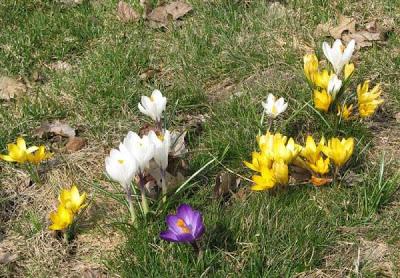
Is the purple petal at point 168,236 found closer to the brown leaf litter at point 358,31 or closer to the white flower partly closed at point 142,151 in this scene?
the white flower partly closed at point 142,151

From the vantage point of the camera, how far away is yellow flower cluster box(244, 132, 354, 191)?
8.14 feet

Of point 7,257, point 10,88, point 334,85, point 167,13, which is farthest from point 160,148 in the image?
point 167,13

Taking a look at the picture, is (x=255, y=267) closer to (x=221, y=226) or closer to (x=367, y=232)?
(x=221, y=226)

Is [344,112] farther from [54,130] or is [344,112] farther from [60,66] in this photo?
[60,66]

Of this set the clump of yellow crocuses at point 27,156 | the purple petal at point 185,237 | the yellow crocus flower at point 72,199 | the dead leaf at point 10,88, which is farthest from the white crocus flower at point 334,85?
the dead leaf at point 10,88

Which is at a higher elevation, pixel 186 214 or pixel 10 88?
pixel 186 214

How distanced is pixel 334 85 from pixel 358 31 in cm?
102

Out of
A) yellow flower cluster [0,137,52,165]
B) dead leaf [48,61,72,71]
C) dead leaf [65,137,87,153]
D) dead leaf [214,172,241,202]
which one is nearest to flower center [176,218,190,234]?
dead leaf [214,172,241,202]

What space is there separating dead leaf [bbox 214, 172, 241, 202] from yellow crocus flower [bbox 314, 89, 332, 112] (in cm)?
49

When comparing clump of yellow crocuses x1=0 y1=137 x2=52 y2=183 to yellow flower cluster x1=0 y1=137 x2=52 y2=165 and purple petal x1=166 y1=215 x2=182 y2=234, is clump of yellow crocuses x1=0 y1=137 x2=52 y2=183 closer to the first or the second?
yellow flower cluster x1=0 y1=137 x2=52 y2=165

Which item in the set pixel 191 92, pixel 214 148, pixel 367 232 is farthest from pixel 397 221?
pixel 191 92

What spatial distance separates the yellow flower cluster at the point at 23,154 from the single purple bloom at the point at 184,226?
2.61 ft

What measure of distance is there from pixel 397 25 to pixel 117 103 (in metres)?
1.69

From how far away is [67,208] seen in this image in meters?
2.50
